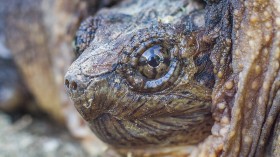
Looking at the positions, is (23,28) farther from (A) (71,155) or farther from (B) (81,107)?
(B) (81,107)

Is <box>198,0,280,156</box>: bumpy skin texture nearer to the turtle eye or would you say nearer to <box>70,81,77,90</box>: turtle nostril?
the turtle eye

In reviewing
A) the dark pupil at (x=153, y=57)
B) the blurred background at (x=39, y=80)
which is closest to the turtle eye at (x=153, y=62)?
the dark pupil at (x=153, y=57)

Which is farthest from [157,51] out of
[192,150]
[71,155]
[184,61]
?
[71,155]

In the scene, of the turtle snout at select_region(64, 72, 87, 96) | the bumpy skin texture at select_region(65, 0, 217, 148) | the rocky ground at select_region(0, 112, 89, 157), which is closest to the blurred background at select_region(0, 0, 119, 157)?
the rocky ground at select_region(0, 112, 89, 157)

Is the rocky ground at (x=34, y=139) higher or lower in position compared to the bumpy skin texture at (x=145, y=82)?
lower

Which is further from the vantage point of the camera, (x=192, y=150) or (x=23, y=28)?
(x=23, y=28)

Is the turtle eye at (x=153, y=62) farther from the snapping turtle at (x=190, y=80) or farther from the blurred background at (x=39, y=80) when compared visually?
the blurred background at (x=39, y=80)

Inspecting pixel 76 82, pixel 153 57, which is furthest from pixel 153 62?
pixel 76 82

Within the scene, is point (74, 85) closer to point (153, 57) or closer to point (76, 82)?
point (76, 82)
